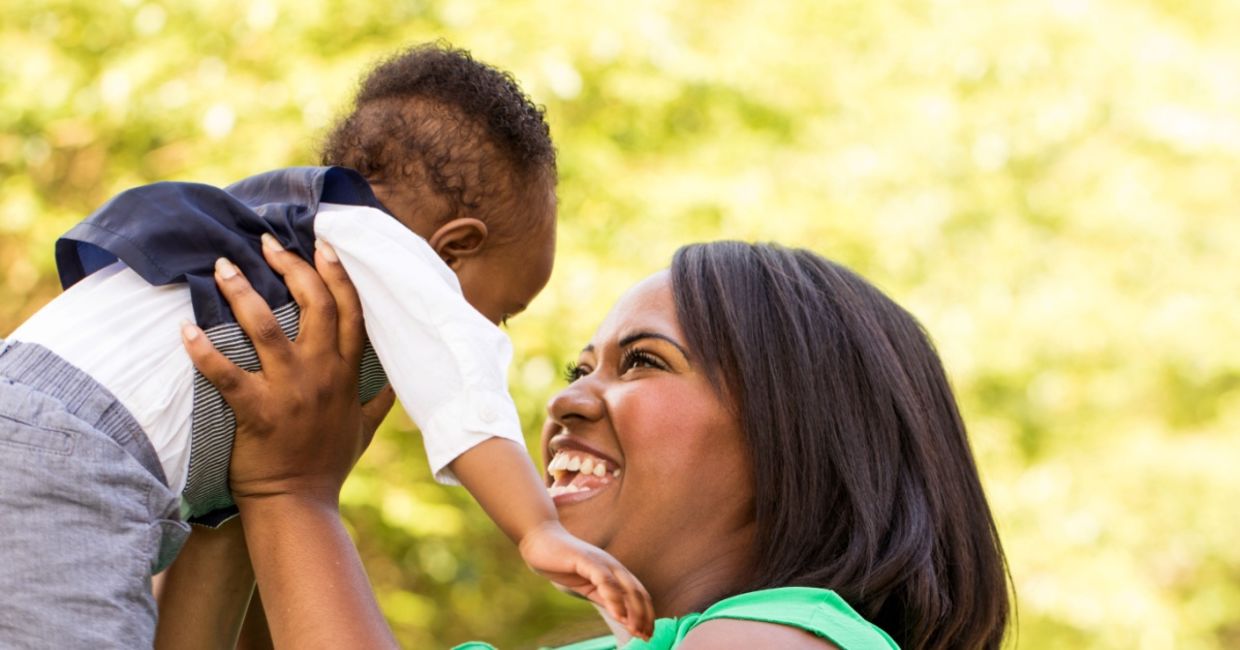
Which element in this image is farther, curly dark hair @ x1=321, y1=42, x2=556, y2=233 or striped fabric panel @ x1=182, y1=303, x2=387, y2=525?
curly dark hair @ x1=321, y1=42, x2=556, y2=233

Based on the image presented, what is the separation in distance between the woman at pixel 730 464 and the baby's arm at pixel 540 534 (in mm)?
259

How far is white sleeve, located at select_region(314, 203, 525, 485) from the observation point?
6.44 ft

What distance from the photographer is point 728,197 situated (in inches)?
214

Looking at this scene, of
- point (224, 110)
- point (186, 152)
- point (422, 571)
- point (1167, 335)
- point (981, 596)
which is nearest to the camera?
point (981, 596)

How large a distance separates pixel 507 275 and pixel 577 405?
1.14ft

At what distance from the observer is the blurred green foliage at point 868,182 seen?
16.4 ft

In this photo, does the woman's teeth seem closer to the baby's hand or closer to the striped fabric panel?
the baby's hand

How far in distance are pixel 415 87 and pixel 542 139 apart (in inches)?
9.2

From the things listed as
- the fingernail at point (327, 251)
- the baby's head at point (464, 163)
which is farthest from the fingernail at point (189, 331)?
the baby's head at point (464, 163)

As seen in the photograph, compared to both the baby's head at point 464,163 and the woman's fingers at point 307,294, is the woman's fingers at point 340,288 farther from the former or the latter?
the baby's head at point 464,163

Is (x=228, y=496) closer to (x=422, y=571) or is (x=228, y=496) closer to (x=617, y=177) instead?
(x=617, y=177)

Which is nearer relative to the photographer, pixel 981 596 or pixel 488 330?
pixel 488 330

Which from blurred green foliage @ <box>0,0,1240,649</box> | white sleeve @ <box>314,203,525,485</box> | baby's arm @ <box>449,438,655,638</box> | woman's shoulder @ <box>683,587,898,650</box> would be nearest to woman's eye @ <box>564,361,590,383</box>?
white sleeve @ <box>314,203,525,485</box>

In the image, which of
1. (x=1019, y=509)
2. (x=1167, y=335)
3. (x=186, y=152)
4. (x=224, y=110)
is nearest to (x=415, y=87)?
(x=224, y=110)
